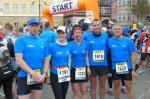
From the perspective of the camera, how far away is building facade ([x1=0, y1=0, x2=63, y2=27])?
8006 centimetres

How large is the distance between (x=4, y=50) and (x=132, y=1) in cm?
8288

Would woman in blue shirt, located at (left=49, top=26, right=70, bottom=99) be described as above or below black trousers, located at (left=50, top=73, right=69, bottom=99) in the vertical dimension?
above

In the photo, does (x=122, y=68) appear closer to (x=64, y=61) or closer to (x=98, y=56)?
(x=98, y=56)

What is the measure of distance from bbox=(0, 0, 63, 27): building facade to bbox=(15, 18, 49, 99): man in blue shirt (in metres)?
73.5

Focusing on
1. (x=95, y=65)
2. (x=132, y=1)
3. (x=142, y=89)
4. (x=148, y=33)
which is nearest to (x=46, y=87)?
(x=142, y=89)

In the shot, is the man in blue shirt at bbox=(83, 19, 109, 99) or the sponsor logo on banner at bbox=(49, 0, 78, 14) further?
the sponsor logo on banner at bbox=(49, 0, 78, 14)

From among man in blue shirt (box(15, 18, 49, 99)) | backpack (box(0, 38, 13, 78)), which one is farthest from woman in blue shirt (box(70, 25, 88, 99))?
man in blue shirt (box(15, 18, 49, 99))

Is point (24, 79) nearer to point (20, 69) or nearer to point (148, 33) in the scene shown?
point (20, 69)

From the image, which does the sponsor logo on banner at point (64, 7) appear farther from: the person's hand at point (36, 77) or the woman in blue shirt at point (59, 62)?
the person's hand at point (36, 77)

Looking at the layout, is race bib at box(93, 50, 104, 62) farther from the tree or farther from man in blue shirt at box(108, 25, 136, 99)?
the tree

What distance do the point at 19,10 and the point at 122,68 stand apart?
76429 mm

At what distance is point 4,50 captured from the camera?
7449 mm

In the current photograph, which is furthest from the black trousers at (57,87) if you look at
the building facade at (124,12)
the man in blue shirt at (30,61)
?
the building facade at (124,12)

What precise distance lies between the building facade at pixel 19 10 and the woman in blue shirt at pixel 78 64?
236 feet
